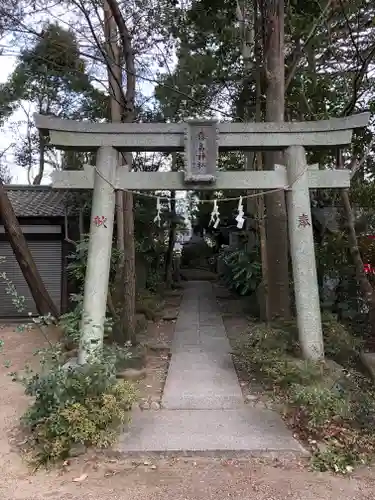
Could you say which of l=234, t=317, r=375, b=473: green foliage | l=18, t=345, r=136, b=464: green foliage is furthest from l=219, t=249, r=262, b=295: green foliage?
l=18, t=345, r=136, b=464: green foliage

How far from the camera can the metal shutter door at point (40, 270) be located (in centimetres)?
1291

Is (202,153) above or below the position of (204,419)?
above

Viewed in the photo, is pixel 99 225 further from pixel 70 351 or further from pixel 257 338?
pixel 257 338

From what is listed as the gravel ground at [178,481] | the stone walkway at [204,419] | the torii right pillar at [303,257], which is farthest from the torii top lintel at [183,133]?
the gravel ground at [178,481]

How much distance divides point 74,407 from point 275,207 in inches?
219

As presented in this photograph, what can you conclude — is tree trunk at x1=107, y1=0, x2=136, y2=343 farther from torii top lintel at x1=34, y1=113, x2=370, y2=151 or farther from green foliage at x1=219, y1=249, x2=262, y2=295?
green foliage at x1=219, y1=249, x2=262, y2=295

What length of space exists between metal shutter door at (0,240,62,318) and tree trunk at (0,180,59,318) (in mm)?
3166

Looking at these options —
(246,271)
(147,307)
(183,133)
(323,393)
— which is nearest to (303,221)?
(183,133)

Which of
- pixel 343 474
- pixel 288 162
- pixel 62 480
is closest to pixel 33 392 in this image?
pixel 62 480

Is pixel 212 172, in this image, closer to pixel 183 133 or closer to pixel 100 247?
pixel 183 133

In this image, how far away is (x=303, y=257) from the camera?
19.3ft

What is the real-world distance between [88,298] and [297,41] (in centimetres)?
738

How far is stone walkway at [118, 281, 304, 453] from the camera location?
13.5 feet

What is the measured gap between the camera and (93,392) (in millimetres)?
4281
